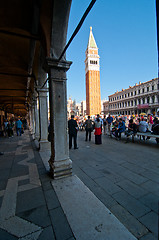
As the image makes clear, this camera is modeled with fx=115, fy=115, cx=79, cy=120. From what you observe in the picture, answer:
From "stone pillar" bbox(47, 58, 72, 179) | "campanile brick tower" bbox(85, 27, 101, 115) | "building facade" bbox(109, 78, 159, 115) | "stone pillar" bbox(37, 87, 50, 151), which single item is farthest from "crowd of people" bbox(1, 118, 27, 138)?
"campanile brick tower" bbox(85, 27, 101, 115)

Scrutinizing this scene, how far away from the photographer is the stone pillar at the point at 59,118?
9.52 ft

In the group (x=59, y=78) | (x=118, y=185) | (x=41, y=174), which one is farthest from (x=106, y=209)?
(x=59, y=78)

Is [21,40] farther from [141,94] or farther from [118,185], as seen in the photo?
[141,94]

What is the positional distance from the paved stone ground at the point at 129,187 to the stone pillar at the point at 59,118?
0.56 m

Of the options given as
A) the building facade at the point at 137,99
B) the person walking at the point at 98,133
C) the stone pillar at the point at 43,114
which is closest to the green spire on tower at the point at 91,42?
the building facade at the point at 137,99

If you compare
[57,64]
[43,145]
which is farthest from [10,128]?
[57,64]

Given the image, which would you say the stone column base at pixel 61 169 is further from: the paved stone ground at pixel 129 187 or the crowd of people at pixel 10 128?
the crowd of people at pixel 10 128

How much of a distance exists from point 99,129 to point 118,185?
4.20m

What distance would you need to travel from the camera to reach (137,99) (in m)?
50.5

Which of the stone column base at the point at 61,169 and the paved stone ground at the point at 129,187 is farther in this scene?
the stone column base at the point at 61,169

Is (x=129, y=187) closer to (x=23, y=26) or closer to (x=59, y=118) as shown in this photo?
(x=59, y=118)

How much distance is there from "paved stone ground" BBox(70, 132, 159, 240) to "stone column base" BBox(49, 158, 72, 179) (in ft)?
1.11

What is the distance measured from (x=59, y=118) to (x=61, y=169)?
129cm

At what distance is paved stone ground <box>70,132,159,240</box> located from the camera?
1.63m
